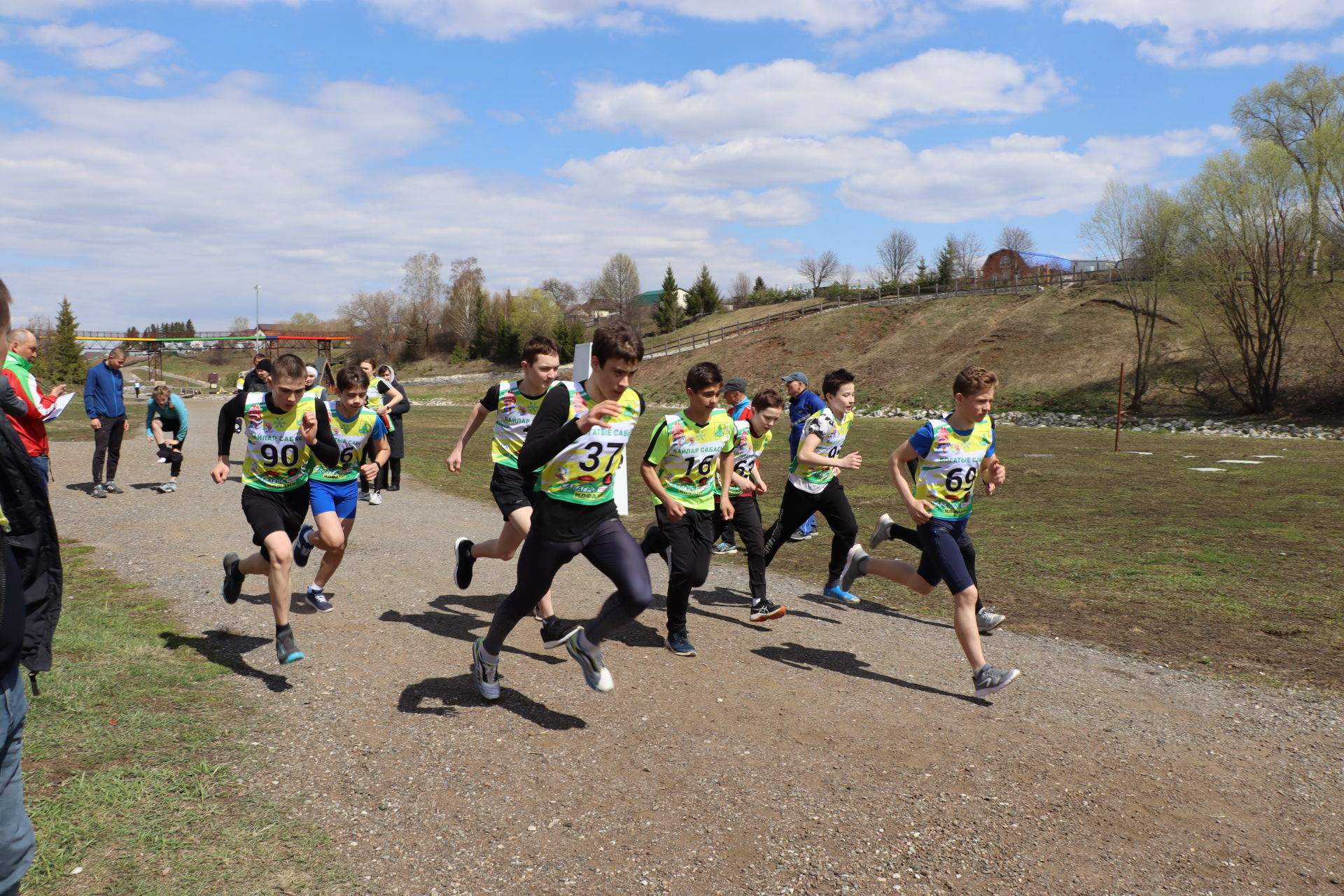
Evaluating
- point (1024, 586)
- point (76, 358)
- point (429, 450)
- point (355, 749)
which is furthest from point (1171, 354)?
point (76, 358)

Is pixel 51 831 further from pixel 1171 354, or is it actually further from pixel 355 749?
pixel 1171 354

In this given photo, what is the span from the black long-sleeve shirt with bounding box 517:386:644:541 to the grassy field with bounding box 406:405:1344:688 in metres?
3.25

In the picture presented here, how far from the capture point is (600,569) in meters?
4.82

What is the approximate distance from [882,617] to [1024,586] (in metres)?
1.86

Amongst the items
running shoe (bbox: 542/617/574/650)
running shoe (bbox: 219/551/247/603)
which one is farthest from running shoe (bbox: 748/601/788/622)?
running shoe (bbox: 219/551/247/603)

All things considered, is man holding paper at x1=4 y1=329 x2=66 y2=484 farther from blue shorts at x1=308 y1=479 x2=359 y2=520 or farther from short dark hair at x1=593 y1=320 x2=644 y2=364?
short dark hair at x1=593 y1=320 x2=644 y2=364

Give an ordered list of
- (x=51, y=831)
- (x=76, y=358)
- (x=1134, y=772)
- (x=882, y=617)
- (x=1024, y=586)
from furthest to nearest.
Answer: (x=76, y=358) < (x=1024, y=586) < (x=882, y=617) < (x=1134, y=772) < (x=51, y=831)

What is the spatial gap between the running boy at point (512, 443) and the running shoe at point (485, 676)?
51.3 inches

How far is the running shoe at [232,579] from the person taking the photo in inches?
249

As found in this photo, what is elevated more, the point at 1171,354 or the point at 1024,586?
the point at 1171,354

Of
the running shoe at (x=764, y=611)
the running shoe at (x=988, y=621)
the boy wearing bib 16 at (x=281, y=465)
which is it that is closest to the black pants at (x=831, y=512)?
the running shoe at (x=764, y=611)

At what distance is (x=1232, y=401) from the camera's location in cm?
3675

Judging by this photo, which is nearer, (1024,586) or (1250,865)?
(1250,865)

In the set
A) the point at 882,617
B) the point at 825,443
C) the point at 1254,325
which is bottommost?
the point at 882,617
